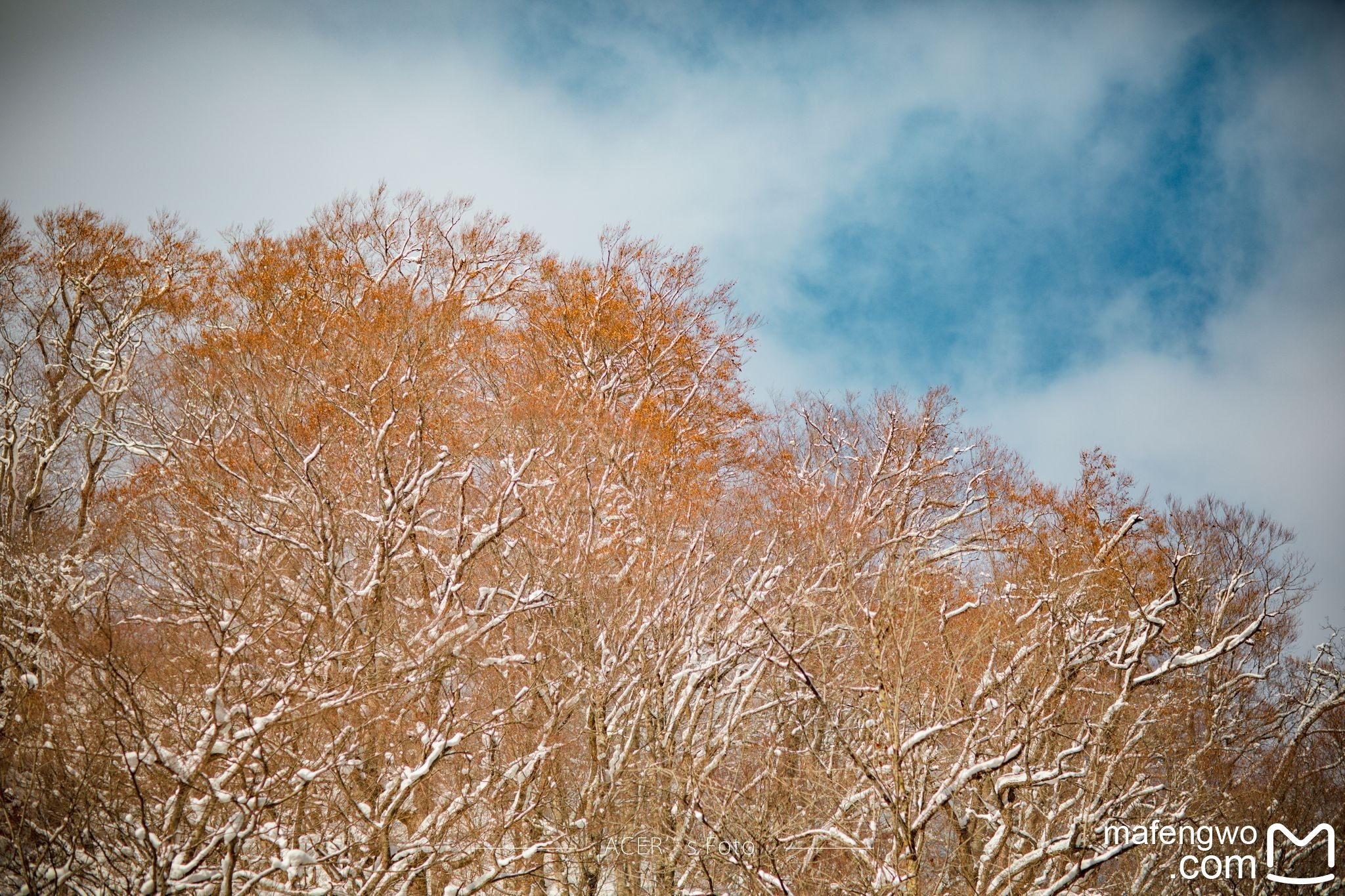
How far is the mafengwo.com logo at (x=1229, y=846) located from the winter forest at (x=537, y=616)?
0.26 meters

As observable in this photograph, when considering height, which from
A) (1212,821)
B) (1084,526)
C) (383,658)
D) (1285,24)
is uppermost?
(1285,24)

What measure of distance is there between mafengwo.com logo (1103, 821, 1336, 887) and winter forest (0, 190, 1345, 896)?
263 millimetres

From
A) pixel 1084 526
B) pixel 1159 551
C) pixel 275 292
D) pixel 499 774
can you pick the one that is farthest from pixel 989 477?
pixel 275 292

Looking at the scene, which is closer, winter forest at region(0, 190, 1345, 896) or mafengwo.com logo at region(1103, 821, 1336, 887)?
winter forest at region(0, 190, 1345, 896)

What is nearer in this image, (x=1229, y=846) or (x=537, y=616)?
(x=537, y=616)

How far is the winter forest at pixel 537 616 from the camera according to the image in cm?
588

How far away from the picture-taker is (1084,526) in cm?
1442

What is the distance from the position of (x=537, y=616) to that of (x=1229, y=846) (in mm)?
9764

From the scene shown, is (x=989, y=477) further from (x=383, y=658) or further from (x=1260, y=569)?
(x=383, y=658)

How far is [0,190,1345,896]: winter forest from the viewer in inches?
232

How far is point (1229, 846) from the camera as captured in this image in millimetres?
11211

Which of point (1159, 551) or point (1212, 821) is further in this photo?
point (1159, 551)

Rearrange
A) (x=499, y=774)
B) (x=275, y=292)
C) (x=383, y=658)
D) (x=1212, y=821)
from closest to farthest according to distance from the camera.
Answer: (x=499, y=774) → (x=383, y=658) → (x=1212, y=821) → (x=275, y=292)

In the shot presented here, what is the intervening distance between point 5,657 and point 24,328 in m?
11.9
